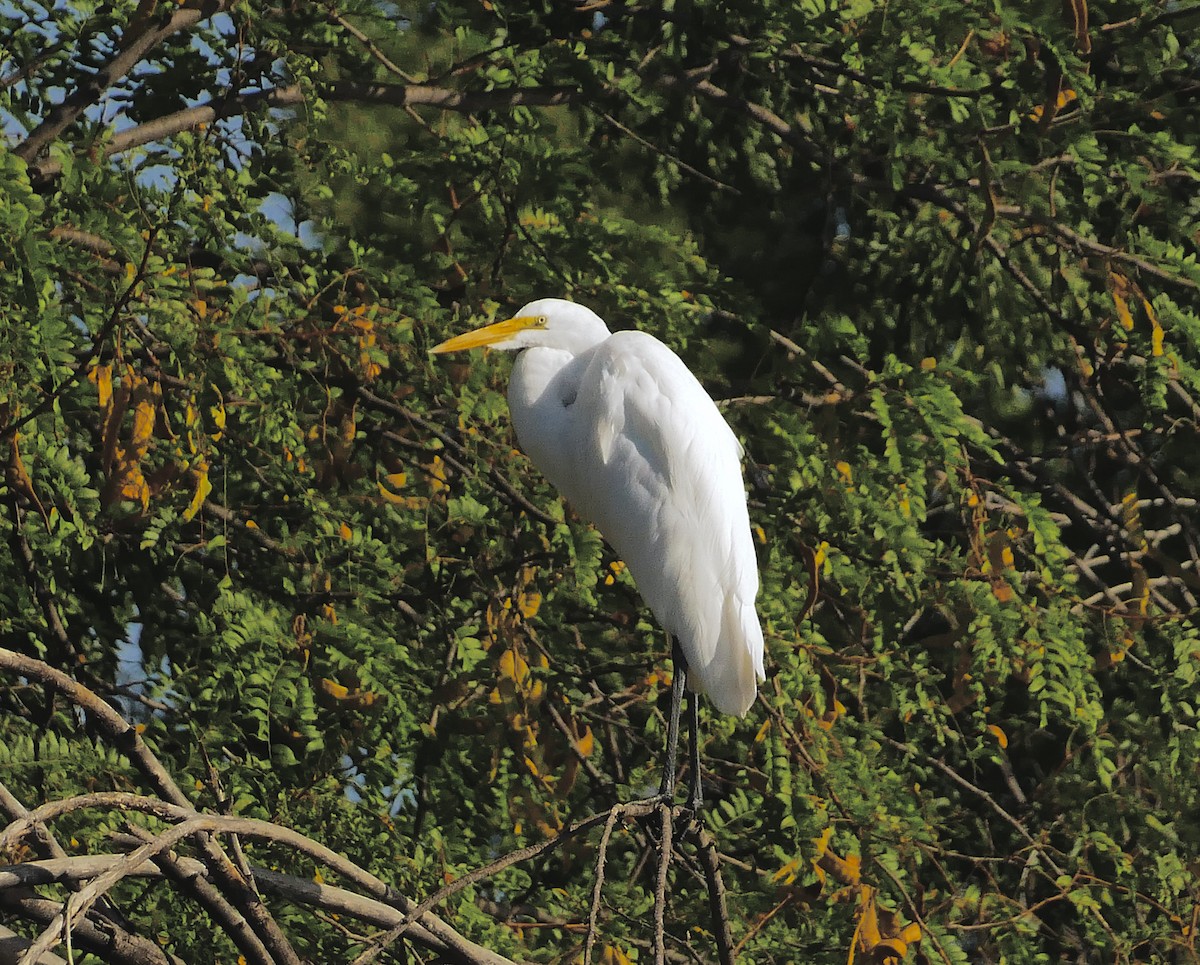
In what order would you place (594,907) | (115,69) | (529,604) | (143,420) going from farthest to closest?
(529,604)
(115,69)
(143,420)
(594,907)

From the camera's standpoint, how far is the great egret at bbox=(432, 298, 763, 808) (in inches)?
108

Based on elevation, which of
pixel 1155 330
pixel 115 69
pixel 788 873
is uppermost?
pixel 115 69

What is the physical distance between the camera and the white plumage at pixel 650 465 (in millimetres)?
2740

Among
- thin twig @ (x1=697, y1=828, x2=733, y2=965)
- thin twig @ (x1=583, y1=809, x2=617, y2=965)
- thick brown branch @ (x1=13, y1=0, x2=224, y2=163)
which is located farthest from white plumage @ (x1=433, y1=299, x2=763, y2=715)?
thin twig @ (x1=583, y1=809, x2=617, y2=965)

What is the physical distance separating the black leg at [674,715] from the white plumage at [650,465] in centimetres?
3

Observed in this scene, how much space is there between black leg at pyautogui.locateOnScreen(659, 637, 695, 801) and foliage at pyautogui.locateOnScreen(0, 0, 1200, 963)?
0.11m

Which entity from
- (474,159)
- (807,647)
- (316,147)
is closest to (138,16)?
(316,147)

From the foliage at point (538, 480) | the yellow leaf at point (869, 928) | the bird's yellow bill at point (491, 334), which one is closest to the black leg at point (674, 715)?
the foliage at point (538, 480)

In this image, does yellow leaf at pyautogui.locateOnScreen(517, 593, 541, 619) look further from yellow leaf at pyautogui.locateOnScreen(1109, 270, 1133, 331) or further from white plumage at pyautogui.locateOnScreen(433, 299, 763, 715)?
yellow leaf at pyautogui.locateOnScreen(1109, 270, 1133, 331)

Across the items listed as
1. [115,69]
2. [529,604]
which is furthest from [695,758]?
[115,69]

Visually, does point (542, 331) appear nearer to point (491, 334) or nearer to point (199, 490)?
point (491, 334)

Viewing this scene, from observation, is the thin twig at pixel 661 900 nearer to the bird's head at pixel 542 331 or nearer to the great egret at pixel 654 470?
the great egret at pixel 654 470

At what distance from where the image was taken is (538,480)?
3.07 m

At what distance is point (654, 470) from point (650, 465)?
0.04 feet
